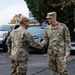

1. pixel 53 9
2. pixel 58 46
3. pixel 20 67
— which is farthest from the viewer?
pixel 53 9

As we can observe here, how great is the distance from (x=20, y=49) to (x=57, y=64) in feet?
3.36

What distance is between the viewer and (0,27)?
23.8m

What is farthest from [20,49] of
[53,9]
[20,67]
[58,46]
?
[53,9]

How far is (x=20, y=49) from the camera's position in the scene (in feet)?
24.8

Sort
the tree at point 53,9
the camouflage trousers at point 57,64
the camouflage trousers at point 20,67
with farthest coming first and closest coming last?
the tree at point 53,9 < the camouflage trousers at point 57,64 < the camouflage trousers at point 20,67

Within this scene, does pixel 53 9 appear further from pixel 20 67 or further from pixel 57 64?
pixel 20 67

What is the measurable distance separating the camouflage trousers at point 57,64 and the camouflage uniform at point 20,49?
69cm

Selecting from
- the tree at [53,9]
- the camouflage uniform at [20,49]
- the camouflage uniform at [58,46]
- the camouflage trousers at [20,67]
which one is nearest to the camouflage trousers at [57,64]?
the camouflage uniform at [58,46]

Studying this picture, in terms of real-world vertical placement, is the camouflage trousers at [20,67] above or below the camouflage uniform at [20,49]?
below

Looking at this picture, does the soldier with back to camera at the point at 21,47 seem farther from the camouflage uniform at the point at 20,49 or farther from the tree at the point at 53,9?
the tree at the point at 53,9

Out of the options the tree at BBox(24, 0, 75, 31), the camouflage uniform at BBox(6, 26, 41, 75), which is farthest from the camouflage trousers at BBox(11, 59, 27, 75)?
the tree at BBox(24, 0, 75, 31)

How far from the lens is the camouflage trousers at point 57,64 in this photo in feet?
26.2

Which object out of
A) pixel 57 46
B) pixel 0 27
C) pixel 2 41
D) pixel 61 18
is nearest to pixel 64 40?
pixel 57 46

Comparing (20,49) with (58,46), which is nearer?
(20,49)
